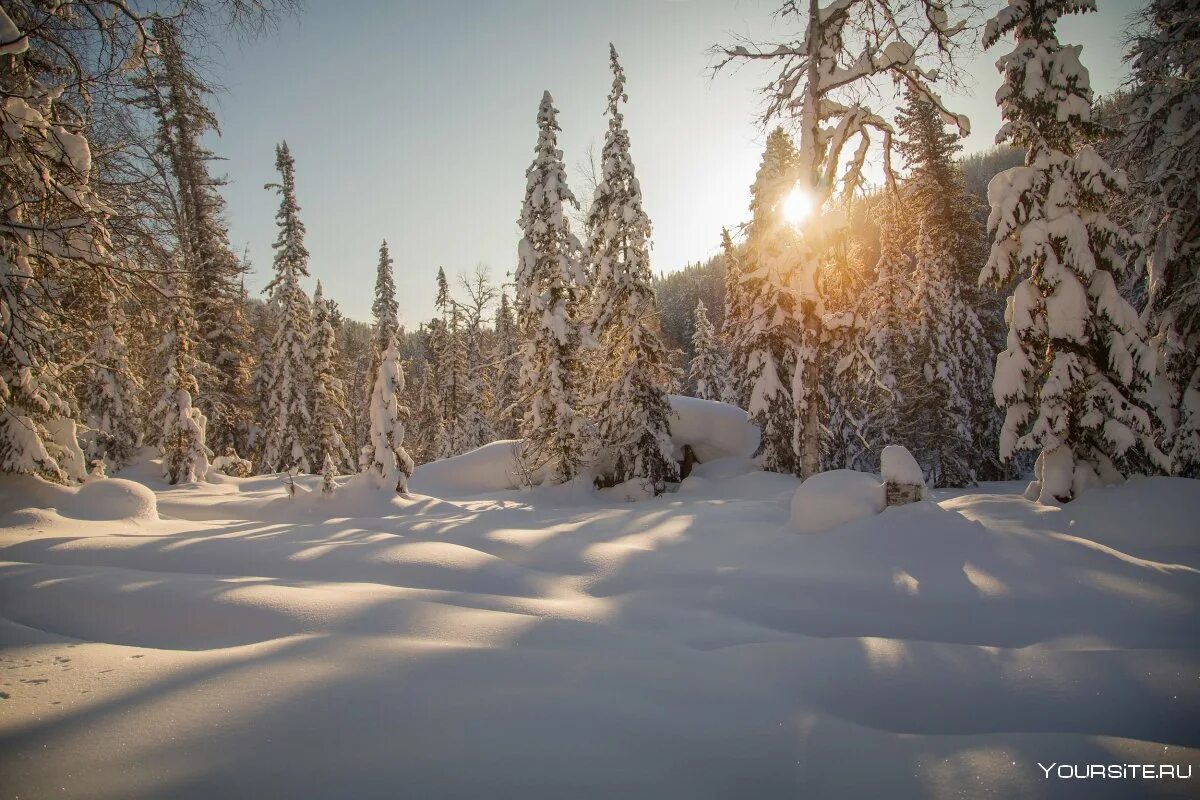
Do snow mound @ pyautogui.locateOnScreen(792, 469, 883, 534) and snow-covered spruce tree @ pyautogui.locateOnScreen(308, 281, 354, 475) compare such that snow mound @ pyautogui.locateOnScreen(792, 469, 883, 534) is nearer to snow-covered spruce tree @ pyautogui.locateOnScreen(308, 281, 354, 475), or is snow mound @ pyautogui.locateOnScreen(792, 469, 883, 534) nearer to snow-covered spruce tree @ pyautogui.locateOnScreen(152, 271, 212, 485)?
snow-covered spruce tree @ pyautogui.locateOnScreen(152, 271, 212, 485)

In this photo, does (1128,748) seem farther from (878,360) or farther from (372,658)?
(878,360)

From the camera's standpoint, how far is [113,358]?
18328 millimetres

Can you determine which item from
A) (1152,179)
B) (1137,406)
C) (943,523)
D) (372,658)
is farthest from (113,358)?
(1152,179)

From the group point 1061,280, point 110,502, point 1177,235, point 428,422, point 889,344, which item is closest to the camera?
point 110,502

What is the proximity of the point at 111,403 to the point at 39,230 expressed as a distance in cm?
2087

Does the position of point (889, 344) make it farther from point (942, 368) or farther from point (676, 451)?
point (676, 451)

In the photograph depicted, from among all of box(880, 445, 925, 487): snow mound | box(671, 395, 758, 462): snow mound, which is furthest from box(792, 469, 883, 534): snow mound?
box(671, 395, 758, 462): snow mound

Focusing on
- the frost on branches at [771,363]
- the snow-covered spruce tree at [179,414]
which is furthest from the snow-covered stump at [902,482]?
the snow-covered spruce tree at [179,414]

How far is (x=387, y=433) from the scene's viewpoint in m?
12.9

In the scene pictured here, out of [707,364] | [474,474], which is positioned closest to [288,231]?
[474,474]

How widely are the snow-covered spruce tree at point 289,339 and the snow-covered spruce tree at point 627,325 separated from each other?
53.8 ft

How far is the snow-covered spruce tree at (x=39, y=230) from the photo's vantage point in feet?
13.5

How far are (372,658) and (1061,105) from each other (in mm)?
11757

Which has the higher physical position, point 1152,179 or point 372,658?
point 1152,179
